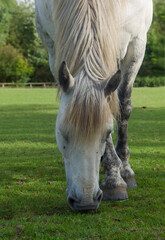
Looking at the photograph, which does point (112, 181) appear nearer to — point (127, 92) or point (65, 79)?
point (127, 92)

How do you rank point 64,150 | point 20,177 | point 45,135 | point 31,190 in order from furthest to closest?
point 45,135
point 20,177
point 31,190
point 64,150

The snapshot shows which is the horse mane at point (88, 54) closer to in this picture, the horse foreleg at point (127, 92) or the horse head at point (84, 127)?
the horse head at point (84, 127)

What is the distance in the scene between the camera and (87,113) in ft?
9.63

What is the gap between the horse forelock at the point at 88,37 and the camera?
3.23 m

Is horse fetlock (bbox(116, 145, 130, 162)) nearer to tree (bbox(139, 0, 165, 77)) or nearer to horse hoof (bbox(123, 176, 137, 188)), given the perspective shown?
horse hoof (bbox(123, 176, 137, 188))

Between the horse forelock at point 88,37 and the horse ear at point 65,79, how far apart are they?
0.17 metres

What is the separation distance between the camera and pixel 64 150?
321 centimetres

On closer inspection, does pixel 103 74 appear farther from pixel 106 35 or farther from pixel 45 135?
pixel 45 135

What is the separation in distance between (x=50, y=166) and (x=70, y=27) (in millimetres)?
2770

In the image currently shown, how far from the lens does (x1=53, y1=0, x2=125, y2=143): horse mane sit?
2.97 m

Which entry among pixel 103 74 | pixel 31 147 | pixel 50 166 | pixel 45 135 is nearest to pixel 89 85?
pixel 103 74

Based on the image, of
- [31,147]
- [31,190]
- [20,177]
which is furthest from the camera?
[31,147]

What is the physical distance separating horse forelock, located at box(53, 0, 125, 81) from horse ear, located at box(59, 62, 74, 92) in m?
0.17

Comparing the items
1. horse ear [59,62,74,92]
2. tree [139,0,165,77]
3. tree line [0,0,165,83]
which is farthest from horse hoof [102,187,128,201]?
tree [139,0,165,77]
